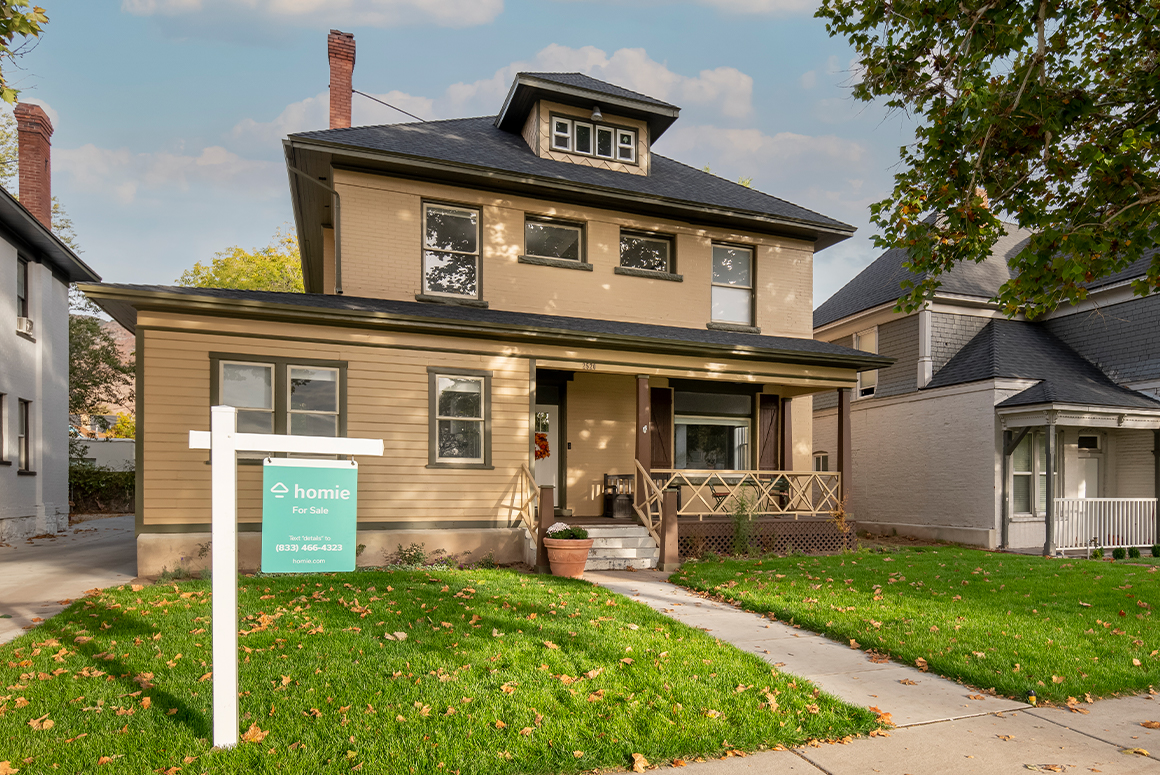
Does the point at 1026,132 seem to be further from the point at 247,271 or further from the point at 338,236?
the point at 247,271

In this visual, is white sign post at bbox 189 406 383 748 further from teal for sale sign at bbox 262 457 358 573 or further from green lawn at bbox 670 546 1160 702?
green lawn at bbox 670 546 1160 702

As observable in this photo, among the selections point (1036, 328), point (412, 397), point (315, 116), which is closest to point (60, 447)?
point (412, 397)

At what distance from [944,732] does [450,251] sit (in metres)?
10.6

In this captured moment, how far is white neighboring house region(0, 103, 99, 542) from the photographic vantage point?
50.4ft

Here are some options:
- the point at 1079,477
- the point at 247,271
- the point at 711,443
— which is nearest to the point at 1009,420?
the point at 1079,477

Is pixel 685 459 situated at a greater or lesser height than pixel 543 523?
greater

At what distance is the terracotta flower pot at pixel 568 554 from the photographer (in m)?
10.2

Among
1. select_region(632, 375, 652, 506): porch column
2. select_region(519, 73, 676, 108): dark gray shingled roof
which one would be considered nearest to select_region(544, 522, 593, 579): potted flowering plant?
select_region(632, 375, 652, 506): porch column

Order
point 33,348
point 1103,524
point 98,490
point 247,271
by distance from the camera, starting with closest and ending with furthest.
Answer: point 1103,524 → point 33,348 → point 98,490 → point 247,271

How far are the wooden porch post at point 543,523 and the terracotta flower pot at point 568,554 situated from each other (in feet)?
0.72

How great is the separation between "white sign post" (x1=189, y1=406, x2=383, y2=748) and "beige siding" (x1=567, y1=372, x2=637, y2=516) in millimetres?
9775

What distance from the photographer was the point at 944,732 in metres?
4.47

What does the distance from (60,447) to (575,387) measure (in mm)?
14986

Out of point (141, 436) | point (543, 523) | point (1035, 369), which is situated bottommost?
point (543, 523)
